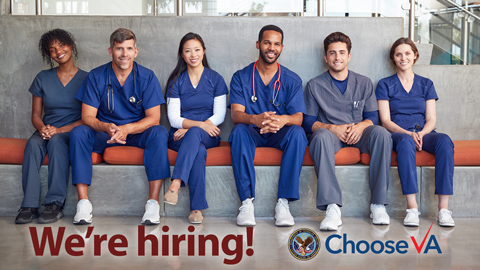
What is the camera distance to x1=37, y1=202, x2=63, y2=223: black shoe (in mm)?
2709

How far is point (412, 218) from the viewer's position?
2674 millimetres

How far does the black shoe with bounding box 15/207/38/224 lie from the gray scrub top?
5.98ft

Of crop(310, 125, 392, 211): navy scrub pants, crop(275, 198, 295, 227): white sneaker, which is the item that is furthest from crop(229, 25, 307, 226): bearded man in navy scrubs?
crop(310, 125, 392, 211): navy scrub pants

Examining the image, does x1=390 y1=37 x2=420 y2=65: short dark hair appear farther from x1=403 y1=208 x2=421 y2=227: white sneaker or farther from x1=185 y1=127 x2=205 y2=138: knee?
x1=185 y1=127 x2=205 y2=138: knee

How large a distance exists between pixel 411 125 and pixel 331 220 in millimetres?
1047

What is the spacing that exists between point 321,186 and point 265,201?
14.9 inches

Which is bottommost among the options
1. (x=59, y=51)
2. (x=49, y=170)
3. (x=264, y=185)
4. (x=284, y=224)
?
(x=284, y=224)

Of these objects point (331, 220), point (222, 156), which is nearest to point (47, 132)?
point (222, 156)

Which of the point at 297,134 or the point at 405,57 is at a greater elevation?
the point at 405,57

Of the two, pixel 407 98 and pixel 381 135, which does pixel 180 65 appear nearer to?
pixel 381 135

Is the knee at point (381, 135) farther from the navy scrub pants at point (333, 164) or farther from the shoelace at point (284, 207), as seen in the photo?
the shoelace at point (284, 207)

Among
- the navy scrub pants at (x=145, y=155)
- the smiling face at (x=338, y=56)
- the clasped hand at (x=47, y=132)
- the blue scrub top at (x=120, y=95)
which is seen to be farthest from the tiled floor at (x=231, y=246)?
the smiling face at (x=338, y=56)

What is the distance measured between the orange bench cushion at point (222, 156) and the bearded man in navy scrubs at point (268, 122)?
0.07 meters

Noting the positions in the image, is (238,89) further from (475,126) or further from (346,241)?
(475,126)
